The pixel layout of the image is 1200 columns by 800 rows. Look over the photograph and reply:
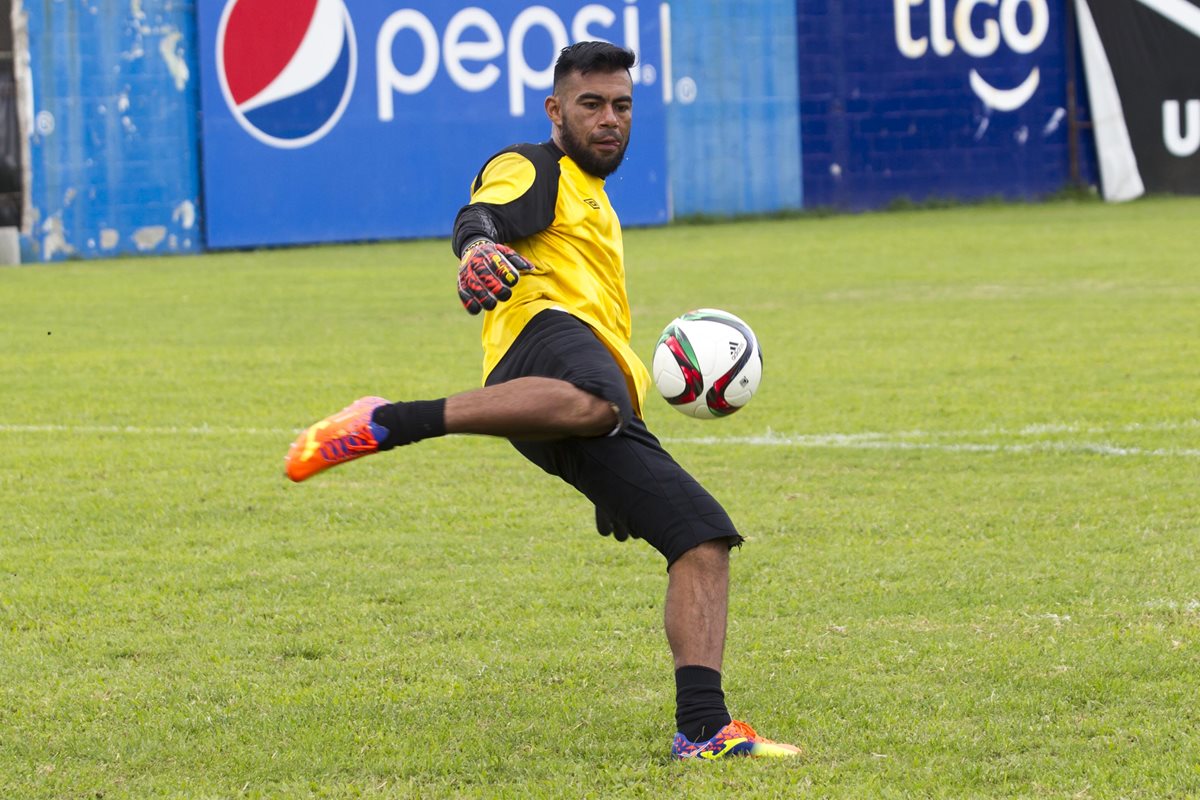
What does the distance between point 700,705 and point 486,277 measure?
1199mm

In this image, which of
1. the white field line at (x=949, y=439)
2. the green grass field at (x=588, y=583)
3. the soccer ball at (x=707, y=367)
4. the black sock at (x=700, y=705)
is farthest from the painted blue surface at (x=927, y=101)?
the black sock at (x=700, y=705)

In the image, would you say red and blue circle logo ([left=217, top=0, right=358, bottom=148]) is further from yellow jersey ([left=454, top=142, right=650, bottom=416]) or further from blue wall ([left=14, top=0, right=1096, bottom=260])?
yellow jersey ([left=454, top=142, right=650, bottom=416])

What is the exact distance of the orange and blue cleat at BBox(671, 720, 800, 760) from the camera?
416 cm

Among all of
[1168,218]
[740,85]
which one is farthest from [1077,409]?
[740,85]

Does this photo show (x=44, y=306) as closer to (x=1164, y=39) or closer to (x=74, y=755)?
(x=74, y=755)

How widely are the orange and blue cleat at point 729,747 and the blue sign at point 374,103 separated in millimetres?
20033

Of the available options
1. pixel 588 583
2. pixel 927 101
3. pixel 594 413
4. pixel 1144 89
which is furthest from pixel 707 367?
pixel 1144 89

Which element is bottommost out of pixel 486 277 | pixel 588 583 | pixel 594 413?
pixel 588 583

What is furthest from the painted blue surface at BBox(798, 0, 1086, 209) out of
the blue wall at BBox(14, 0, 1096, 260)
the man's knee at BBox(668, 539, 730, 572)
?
the man's knee at BBox(668, 539, 730, 572)

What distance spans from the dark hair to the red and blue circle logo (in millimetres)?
19174

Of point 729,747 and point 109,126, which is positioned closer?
point 729,747

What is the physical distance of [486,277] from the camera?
3.98m

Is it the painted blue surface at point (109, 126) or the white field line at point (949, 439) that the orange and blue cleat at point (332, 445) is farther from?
the painted blue surface at point (109, 126)

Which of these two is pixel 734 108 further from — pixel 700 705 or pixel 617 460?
pixel 700 705
